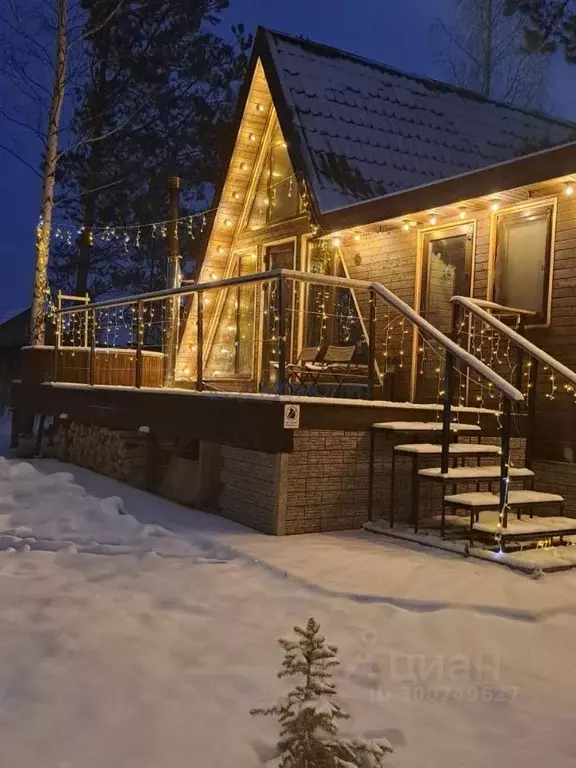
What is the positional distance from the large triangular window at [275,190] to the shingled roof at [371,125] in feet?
2.94

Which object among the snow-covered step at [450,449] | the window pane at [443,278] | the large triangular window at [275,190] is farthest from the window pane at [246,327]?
the snow-covered step at [450,449]

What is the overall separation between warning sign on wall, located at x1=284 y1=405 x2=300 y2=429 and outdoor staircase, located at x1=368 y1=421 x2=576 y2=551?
747 millimetres

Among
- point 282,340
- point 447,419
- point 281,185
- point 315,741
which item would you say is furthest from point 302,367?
point 315,741

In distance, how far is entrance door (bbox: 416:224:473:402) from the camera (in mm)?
9289

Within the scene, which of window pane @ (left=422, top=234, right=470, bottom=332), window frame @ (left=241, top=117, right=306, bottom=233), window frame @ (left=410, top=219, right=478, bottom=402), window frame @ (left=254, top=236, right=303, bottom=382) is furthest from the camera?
window frame @ (left=241, top=117, right=306, bottom=233)

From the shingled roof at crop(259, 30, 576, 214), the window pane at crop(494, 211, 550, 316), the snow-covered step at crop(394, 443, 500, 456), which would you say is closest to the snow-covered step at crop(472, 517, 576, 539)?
the snow-covered step at crop(394, 443, 500, 456)

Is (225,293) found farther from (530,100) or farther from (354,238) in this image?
(530,100)

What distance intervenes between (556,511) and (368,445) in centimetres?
221

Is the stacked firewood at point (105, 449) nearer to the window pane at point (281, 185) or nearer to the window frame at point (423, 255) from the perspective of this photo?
the window frame at point (423, 255)

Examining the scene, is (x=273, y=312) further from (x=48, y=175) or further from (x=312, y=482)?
(x=48, y=175)

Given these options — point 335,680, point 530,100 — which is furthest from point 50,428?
point 530,100

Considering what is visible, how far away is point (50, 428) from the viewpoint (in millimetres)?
11188

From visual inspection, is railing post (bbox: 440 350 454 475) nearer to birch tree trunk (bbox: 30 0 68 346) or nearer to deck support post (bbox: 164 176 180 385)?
deck support post (bbox: 164 176 180 385)

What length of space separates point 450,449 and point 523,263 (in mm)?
2956
